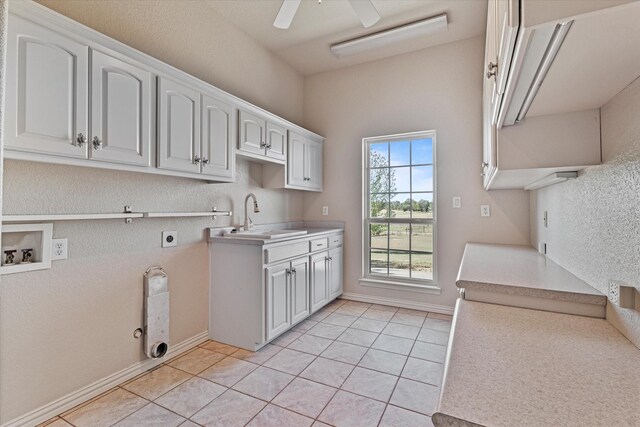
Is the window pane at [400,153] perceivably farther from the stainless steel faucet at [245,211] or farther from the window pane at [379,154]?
the stainless steel faucet at [245,211]

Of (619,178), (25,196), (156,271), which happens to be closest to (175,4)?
(25,196)

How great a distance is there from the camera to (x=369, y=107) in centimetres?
381

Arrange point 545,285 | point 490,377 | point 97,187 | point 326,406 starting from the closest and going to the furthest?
point 490,377
point 545,285
point 326,406
point 97,187

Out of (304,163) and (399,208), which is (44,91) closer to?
(304,163)

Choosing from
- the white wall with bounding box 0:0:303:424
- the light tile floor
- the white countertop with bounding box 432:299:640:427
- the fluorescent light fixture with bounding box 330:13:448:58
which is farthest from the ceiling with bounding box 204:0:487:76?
the light tile floor

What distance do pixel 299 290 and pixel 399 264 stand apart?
141 cm

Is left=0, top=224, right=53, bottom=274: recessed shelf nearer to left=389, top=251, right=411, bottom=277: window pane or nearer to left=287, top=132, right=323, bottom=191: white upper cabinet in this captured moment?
left=287, top=132, right=323, bottom=191: white upper cabinet

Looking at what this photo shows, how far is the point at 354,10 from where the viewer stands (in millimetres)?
2246

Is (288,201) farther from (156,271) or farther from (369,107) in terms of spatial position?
(156,271)

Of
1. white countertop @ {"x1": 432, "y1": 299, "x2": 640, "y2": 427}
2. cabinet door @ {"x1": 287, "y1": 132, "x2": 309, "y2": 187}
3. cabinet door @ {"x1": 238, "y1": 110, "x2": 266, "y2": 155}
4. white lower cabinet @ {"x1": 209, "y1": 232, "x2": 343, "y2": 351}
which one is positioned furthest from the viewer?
cabinet door @ {"x1": 287, "y1": 132, "x2": 309, "y2": 187}

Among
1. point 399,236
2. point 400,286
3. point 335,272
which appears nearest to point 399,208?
point 399,236

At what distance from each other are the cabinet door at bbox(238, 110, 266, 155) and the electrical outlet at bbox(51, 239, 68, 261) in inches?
56.1

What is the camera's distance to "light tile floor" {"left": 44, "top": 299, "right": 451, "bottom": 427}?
1.71 metres

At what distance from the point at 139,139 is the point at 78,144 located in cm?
35
